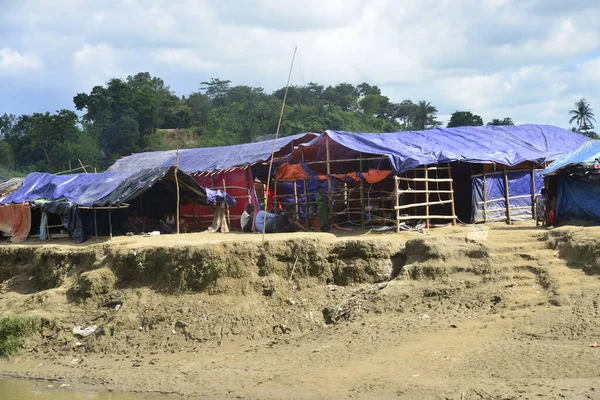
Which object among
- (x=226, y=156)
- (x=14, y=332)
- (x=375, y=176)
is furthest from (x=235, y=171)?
(x=14, y=332)

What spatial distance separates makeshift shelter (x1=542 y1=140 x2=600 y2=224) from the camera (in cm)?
1280

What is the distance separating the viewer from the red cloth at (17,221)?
1747 cm

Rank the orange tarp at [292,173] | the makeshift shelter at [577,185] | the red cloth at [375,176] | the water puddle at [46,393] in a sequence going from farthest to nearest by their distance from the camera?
the orange tarp at [292,173] < the red cloth at [375,176] < the makeshift shelter at [577,185] < the water puddle at [46,393]

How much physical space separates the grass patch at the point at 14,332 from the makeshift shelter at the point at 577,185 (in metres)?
10.5

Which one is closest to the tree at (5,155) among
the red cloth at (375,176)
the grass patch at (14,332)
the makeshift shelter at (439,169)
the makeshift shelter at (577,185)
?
the makeshift shelter at (439,169)

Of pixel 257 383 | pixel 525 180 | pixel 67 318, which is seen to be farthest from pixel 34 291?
pixel 525 180

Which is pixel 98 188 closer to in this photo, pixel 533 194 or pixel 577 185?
pixel 533 194

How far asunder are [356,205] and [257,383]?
7.96 m

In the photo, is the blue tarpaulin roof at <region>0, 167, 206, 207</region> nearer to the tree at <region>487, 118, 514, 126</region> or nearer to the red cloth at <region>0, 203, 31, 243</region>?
the red cloth at <region>0, 203, 31, 243</region>

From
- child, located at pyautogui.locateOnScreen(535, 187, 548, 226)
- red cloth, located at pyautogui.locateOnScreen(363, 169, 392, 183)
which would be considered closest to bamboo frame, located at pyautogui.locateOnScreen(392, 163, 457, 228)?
red cloth, located at pyautogui.locateOnScreen(363, 169, 392, 183)

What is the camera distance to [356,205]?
15750 millimetres

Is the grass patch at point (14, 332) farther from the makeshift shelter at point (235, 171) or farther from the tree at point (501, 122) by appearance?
the tree at point (501, 122)

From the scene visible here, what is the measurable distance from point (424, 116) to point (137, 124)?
23.5 metres

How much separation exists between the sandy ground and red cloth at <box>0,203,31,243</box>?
6108 millimetres
